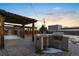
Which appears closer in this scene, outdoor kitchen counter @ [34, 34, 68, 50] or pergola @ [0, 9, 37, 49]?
pergola @ [0, 9, 37, 49]

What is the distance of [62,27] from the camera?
232 cm

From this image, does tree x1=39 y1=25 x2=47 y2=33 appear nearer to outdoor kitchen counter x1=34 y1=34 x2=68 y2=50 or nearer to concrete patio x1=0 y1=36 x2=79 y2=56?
outdoor kitchen counter x1=34 y1=34 x2=68 y2=50

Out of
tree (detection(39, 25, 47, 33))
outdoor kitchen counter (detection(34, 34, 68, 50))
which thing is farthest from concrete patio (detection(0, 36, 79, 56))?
tree (detection(39, 25, 47, 33))

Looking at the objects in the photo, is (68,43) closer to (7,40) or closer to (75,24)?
(75,24)

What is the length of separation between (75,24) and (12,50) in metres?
1.39

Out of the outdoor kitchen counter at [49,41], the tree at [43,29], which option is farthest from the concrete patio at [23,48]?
the tree at [43,29]

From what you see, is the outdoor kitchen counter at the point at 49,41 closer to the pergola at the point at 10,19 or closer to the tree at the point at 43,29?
the tree at the point at 43,29

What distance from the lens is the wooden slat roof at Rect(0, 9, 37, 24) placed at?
7.31 ft

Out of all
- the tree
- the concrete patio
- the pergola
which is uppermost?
the pergola

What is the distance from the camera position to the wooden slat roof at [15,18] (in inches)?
87.7

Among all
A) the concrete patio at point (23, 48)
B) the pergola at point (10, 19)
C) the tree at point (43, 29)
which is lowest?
the concrete patio at point (23, 48)

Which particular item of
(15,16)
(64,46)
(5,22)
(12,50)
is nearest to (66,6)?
(64,46)

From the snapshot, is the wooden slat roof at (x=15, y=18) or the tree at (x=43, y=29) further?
the tree at (x=43, y=29)

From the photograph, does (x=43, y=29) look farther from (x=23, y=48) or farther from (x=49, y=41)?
(x=23, y=48)
